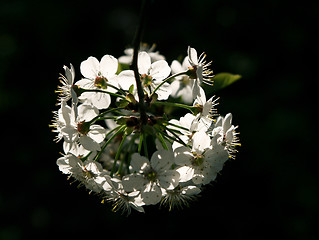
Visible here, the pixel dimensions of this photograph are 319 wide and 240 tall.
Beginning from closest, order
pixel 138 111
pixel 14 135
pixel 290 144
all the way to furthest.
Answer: pixel 138 111, pixel 290 144, pixel 14 135

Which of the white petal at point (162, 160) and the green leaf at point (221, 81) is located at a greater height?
the green leaf at point (221, 81)

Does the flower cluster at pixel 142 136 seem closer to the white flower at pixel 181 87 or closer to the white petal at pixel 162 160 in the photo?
the white petal at pixel 162 160

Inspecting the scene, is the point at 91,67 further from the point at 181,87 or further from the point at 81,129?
the point at 181,87

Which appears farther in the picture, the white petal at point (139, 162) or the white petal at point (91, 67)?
the white petal at point (91, 67)

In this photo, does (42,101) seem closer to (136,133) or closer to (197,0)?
(197,0)

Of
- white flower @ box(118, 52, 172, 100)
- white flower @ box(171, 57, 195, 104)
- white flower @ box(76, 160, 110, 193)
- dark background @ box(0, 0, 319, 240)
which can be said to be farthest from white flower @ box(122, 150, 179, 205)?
→ dark background @ box(0, 0, 319, 240)

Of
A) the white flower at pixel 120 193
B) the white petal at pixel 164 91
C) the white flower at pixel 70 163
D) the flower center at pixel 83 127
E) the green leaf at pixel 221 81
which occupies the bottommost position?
the white flower at pixel 120 193

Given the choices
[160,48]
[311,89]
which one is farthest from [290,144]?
[160,48]

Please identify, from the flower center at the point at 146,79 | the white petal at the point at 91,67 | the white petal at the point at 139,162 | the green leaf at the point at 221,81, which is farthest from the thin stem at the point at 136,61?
the green leaf at the point at 221,81
